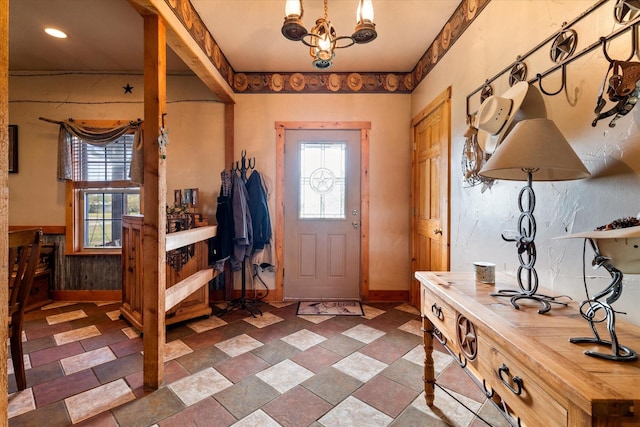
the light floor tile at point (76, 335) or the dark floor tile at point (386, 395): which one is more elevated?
the light floor tile at point (76, 335)

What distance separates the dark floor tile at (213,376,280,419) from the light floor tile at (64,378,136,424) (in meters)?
0.56

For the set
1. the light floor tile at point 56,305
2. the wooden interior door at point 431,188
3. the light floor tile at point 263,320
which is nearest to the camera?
the wooden interior door at point 431,188

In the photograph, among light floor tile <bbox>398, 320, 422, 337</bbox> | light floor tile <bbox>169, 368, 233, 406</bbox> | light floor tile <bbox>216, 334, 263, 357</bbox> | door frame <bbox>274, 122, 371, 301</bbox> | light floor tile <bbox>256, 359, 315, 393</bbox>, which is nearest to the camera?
light floor tile <bbox>169, 368, 233, 406</bbox>

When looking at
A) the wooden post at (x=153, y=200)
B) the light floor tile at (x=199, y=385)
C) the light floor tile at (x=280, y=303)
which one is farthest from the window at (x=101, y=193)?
the light floor tile at (x=199, y=385)

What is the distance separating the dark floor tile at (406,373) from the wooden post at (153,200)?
149 centimetres

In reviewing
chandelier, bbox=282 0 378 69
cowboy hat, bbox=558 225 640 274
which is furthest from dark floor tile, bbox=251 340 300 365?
chandelier, bbox=282 0 378 69

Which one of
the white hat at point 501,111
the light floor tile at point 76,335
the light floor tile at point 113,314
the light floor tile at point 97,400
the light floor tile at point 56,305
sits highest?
the white hat at point 501,111

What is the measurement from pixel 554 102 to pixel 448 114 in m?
1.15

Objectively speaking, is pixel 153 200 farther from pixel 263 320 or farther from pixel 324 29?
pixel 263 320

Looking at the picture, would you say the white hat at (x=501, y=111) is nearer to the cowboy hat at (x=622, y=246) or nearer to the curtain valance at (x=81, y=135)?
the cowboy hat at (x=622, y=246)

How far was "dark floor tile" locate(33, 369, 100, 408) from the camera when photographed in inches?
66.9

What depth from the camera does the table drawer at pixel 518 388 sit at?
69 centimetres

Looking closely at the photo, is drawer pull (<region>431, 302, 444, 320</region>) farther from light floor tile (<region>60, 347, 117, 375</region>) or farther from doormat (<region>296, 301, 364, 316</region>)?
light floor tile (<region>60, 347, 117, 375</region>)

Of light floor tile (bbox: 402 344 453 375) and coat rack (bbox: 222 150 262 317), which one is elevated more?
coat rack (bbox: 222 150 262 317)
